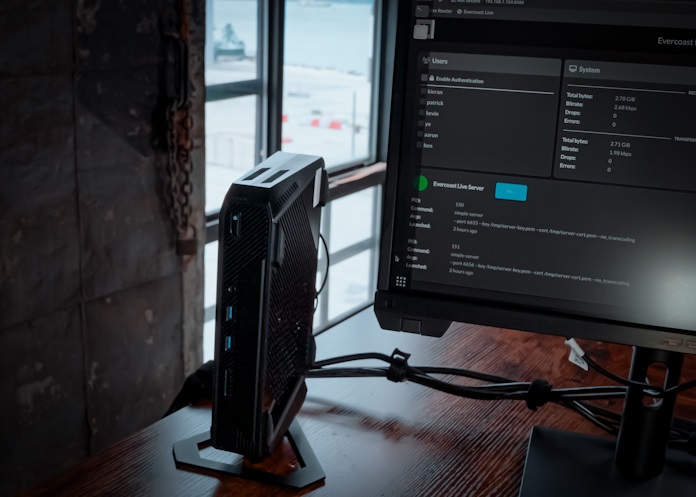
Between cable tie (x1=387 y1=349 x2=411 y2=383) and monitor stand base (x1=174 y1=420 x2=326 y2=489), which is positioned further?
cable tie (x1=387 y1=349 x2=411 y2=383)

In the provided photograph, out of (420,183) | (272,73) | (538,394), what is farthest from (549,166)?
(272,73)

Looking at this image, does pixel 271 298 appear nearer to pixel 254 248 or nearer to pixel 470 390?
pixel 254 248

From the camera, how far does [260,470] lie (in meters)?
0.87

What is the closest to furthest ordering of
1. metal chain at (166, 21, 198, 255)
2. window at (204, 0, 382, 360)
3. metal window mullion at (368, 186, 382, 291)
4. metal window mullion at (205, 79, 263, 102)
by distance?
1. metal chain at (166, 21, 198, 255)
2. metal window mullion at (205, 79, 263, 102)
3. window at (204, 0, 382, 360)
4. metal window mullion at (368, 186, 382, 291)

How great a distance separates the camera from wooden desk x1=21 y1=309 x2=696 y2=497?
85 centimetres

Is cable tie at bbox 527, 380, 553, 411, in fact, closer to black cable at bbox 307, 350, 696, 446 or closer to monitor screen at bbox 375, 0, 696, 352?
black cable at bbox 307, 350, 696, 446

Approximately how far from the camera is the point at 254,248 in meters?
0.79

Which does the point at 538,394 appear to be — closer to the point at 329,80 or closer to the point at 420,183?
the point at 420,183

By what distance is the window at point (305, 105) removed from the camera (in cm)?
307

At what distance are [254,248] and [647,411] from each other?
16.7 inches

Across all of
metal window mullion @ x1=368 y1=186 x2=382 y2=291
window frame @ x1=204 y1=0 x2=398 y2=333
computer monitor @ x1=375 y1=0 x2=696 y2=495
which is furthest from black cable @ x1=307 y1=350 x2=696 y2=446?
metal window mullion @ x1=368 y1=186 x2=382 y2=291

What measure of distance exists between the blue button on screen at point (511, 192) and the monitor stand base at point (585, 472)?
0.28 metres

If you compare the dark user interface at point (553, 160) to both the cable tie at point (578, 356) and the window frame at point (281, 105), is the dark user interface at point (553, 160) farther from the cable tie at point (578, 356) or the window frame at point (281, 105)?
the window frame at point (281, 105)

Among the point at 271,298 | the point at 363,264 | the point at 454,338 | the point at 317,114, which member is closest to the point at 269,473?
the point at 271,298
